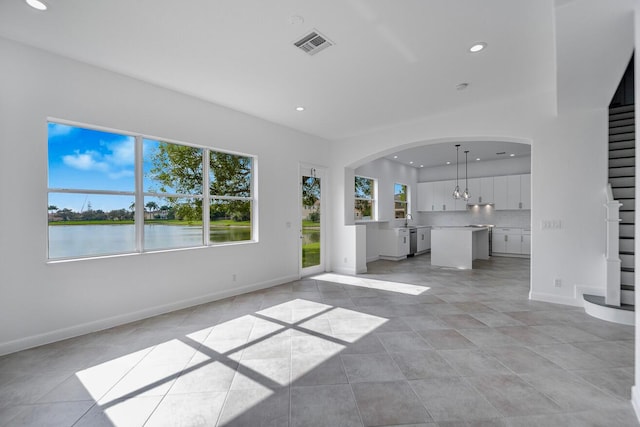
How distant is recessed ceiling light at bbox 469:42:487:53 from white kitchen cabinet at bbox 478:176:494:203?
6.97m

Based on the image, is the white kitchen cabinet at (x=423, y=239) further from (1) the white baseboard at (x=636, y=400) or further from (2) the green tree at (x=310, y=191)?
(1) the white baseboard at (x=636, y=400)

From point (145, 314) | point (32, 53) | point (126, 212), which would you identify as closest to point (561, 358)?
point (145, 314)

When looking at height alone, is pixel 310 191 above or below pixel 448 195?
below

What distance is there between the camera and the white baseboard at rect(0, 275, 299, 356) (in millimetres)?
2752

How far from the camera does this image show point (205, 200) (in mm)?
4367

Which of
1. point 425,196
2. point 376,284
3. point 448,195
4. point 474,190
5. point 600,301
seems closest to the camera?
point 600,301

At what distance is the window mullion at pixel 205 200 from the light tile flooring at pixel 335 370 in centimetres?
106

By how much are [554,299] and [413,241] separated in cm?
475

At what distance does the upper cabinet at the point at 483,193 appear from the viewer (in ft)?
27.6

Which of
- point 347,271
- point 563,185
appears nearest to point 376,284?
point 347,271

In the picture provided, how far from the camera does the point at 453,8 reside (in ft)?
7.65

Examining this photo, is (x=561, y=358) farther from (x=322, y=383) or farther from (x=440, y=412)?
(x=322, y=383)

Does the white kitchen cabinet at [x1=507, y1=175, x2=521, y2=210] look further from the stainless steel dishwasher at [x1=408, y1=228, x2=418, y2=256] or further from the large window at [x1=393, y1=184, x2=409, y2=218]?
the large window at [x1=393, y1=184, x2=409, y2=218]

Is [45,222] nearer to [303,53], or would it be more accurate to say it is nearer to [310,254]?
[303,53]
